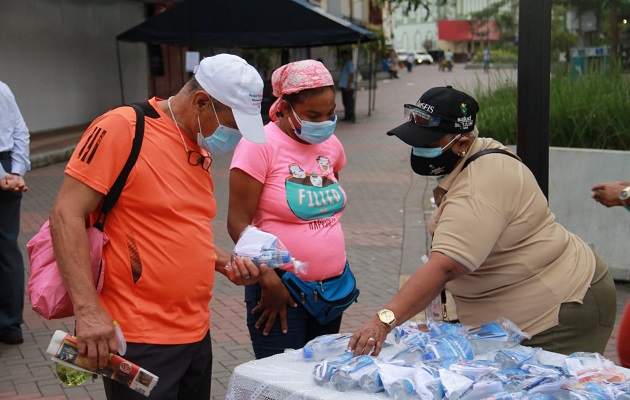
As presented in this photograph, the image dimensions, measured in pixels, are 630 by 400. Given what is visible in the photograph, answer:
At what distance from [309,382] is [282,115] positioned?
1.34 metres

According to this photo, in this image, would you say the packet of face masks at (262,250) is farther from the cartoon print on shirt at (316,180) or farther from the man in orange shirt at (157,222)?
the cartoon print on shirt at (316,180)

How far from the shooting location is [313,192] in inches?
143

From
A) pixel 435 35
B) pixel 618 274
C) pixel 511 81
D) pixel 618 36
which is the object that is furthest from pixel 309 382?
pixel 435 35

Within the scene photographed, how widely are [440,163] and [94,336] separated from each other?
1.36 meters

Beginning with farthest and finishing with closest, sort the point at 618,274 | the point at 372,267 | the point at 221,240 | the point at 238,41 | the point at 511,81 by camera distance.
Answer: the point at 238,41 < the point at 511,81 < the point at 221,240 < the point at 372,267 < the point at 618,274

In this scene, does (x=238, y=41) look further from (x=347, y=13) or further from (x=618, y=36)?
(x=347, y=13)

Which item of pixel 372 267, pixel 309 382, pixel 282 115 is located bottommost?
pixel 372 267

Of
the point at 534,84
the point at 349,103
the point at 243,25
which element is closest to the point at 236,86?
the point at 534,84

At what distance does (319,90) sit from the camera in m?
3.58

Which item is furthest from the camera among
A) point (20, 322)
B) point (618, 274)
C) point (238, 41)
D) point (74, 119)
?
point (74, 119)

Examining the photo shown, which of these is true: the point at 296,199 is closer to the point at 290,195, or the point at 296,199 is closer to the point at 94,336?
the point at 290,195

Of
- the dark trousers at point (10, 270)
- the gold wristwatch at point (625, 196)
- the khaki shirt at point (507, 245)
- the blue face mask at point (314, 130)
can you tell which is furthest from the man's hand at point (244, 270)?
the dark trousers at point (10, 270)

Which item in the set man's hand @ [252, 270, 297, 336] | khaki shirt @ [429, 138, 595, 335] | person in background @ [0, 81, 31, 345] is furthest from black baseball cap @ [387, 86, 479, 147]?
person in background @ [0, 81, 31, 345]

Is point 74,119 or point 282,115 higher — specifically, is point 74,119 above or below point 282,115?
below
